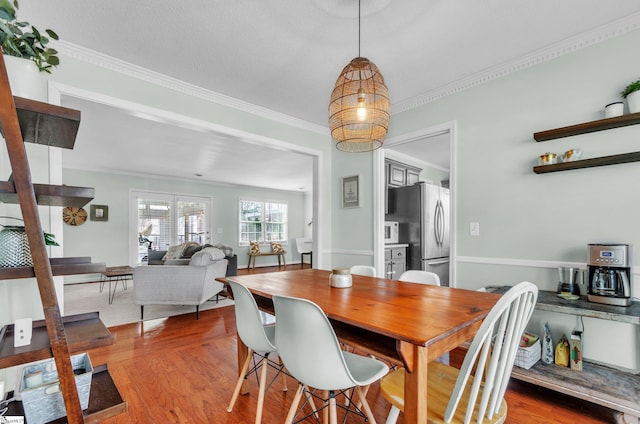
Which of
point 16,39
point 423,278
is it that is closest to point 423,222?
point 423,278

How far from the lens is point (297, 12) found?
6.40ft

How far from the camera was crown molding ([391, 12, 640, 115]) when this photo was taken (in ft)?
6.82

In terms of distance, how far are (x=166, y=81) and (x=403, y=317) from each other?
2802mm

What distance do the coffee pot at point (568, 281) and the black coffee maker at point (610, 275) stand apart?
13 cm

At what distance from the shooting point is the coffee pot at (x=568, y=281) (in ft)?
6.97

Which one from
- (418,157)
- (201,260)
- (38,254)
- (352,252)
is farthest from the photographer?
(418,157)

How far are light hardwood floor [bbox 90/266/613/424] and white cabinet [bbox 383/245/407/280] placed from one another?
1606 mm

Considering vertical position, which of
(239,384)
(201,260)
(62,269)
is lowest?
(239,384)

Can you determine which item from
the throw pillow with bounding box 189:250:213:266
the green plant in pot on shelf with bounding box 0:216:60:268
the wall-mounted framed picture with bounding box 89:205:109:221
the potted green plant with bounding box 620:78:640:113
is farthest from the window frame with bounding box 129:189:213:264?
the potted green plant with bounding box 620:78:640:113

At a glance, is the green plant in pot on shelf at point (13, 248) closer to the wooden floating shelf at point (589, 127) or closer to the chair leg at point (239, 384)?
the chair leg at point (239, 384)

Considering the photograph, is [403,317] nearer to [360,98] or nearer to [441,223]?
[360,98]

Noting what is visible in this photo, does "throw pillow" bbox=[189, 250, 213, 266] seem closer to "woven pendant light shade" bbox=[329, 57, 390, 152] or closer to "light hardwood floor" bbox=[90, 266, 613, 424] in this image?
"light hardwood floor" bbox=[90, 266, 613, 424]

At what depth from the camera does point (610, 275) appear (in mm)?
1918

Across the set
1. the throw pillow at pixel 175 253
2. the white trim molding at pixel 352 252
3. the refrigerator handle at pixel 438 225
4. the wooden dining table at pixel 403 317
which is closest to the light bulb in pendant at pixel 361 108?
the wooden dining table at pixel 403 317
